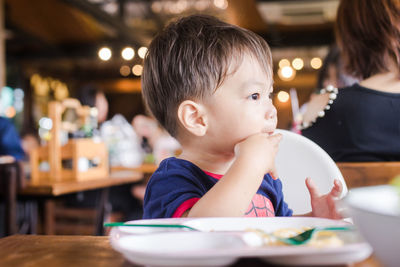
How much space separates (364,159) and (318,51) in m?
10.8

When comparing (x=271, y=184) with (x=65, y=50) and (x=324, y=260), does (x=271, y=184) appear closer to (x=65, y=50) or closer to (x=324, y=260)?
(x=324, y=260)

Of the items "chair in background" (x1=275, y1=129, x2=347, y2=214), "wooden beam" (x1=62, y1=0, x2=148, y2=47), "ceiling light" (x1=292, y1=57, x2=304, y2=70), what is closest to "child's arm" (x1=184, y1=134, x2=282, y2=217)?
"chair in background" (x1=275, y1=129, x2=347, y2=214)

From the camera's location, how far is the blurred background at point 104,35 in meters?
8.27

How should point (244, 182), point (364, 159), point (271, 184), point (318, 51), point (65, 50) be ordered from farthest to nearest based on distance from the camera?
point (318, 51), point (65, 50), point (364, 159), point (271, 184), point (244, 182)

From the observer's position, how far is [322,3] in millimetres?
8234

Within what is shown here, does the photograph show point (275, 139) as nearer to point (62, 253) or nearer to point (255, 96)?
point (255, 96)

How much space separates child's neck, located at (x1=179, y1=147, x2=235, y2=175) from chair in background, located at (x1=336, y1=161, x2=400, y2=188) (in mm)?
366

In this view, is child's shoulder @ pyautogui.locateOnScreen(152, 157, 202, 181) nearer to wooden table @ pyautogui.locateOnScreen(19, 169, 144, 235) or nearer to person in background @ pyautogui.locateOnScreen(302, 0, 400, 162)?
person in background @ pyautogui.locateOnScreen(302, 0, 400, 162)

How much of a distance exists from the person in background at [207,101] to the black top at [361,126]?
716 mm

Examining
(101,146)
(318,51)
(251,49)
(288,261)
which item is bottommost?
(101,146)

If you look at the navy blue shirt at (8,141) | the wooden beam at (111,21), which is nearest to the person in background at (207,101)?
the navy blue shirt at (8,141)

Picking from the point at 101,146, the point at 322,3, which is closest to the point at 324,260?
the point at 101,146

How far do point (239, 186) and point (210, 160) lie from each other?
30 centimetres

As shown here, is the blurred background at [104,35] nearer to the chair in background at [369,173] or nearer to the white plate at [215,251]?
the chair in background at [369,173]
